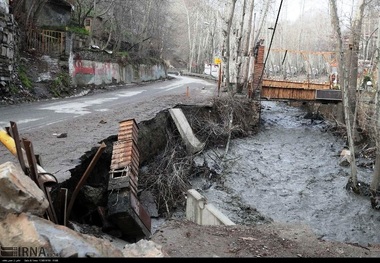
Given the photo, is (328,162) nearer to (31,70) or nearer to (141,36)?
(31,70)

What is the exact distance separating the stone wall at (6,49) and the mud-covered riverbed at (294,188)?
8.15 meters

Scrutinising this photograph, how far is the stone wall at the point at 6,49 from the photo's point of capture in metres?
13.7

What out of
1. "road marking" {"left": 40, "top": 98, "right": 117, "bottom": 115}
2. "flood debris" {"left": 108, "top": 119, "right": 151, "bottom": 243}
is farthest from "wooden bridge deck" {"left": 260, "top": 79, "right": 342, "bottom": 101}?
"flood debris" {"left": 108, "top": 119, "right": 151, "bottom": 243}

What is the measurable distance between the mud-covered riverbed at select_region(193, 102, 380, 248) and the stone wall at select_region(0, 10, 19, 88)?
815 cm

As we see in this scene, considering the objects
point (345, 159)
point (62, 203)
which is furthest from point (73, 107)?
point (345, 159)

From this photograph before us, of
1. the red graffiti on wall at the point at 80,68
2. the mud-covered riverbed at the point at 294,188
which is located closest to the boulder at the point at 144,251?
the mud-covered riverbed at the point at 294,188

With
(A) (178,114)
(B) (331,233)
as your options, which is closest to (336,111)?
(A) (178,114)

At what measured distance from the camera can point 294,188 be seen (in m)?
10.8

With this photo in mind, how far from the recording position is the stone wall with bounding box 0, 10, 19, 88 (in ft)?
45.0

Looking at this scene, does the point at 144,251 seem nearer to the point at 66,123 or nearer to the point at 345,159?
the point at 66,123

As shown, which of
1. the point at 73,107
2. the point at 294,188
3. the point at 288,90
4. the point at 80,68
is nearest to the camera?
the point at 294,188

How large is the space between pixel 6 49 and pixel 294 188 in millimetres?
11589

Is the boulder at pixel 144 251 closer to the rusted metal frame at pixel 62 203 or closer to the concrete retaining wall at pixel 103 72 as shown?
the rusted metal frame at pixel 62 203
